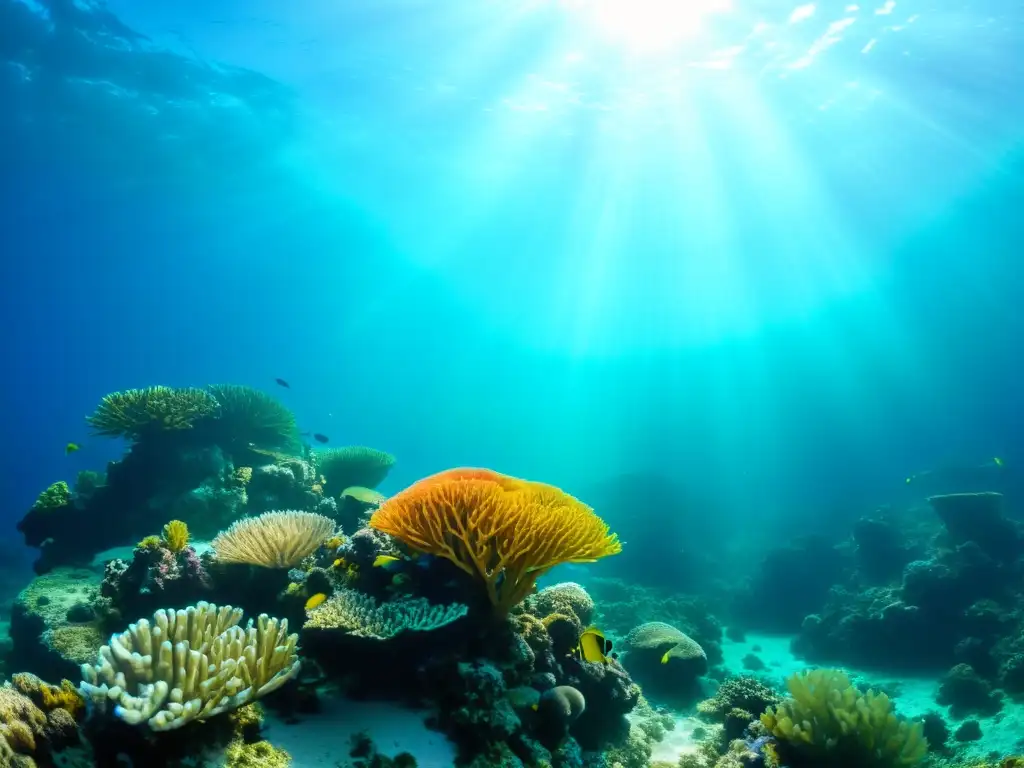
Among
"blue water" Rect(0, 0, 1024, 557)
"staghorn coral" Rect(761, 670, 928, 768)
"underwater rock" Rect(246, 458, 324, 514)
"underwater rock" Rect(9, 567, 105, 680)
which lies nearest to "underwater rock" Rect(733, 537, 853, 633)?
"staghorn coral" Rect(761, 670, 928, 768)

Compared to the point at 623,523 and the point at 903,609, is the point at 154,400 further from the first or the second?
the point at 623,523

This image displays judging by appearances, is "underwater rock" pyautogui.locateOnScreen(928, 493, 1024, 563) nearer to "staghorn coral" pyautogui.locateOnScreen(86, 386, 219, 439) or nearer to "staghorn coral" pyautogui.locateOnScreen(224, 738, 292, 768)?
"staghorn coral" pyautogui.locateOnScreen(224, 738, 292, 768)

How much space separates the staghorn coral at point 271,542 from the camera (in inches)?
242

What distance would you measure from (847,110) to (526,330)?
8010 cm

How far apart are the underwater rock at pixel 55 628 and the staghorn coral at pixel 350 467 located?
4901 millimetres

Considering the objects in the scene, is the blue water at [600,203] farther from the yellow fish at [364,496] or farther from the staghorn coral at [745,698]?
the staghorn coral at [745,698]

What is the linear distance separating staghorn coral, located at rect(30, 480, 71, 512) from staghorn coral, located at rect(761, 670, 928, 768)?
1274cm

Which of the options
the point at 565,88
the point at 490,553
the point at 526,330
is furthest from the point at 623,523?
the point at 526,330

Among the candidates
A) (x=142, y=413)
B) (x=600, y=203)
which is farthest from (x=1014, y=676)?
(x=600, y=203)

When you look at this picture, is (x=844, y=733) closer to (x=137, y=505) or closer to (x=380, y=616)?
(x=380, y=616)

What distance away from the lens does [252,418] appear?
12.4 meters

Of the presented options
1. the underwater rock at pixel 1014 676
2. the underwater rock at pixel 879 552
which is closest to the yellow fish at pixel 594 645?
the underwater rock at pixel 1014 676

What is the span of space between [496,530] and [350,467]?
9.49 metres

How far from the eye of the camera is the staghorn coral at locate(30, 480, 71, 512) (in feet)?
33.4
